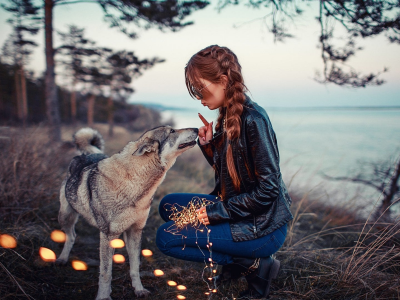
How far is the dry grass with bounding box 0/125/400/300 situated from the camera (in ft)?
8.19

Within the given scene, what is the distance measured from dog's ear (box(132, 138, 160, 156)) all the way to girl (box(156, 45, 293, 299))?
652 mm

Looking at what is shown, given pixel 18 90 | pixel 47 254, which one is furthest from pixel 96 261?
pixel 18 90

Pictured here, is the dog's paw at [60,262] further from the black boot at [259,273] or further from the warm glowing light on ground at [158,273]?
the black boot at [259,273]

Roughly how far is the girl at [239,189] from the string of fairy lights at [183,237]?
0.19 ft

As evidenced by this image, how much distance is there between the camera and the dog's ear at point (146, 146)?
247 cm

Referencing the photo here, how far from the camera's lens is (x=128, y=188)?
2568mm

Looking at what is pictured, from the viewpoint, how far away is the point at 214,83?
2.25 meters

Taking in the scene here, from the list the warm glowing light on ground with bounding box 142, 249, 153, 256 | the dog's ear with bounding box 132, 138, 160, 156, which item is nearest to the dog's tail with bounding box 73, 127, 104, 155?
the dog's ear with bounding box 132, 138, 160, 156

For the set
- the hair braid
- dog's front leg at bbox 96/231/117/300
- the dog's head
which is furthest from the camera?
the dog's head

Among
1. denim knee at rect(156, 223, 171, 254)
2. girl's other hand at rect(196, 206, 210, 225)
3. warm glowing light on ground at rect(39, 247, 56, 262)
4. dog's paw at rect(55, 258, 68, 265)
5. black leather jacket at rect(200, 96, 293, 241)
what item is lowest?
dog's paw at rect(55, 258, 68, 265)

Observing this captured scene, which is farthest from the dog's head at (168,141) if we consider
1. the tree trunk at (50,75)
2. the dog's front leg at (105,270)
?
the tree trunk at (50,75)

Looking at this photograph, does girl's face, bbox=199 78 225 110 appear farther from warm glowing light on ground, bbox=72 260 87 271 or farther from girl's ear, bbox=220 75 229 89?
warm glowing light on ground, bbox=72 260 87 271

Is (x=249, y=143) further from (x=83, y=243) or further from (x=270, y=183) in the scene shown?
(x=83, y=243)

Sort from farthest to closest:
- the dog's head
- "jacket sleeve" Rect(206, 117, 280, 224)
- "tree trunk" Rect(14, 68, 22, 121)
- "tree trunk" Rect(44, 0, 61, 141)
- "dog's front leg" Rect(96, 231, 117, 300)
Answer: "tree trunk" Rect(14, 68, 22, 121) < "tree trunk" Rect(44, 0, 61, 141) < the dog's head < "dog's front leg" Rect(96, 231, 117, 300) < "jacket sleeve" Rect(206, 117, 280, 224)
